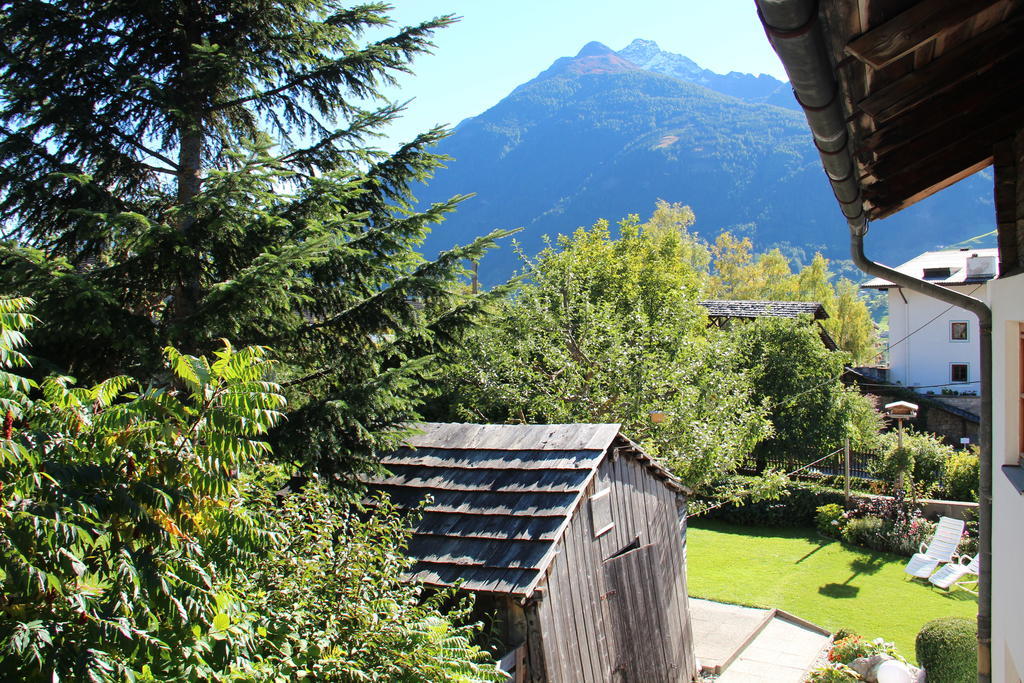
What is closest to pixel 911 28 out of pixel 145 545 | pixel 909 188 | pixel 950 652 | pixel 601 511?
pixel 909 188

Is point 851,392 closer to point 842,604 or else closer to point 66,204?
point 842,604

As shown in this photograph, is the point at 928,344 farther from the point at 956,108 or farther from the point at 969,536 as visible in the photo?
the point at 956,108

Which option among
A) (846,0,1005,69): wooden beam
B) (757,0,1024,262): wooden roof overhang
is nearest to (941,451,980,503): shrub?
(757,0,1024,262): wooden roof overhang

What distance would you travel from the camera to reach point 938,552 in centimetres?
1641

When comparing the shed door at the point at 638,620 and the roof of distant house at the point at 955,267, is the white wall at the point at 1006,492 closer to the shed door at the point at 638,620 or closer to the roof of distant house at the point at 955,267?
the shed door at the point at 638,620

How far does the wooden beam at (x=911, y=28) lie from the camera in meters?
2.11

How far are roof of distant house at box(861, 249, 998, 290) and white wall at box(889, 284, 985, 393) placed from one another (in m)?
1.67

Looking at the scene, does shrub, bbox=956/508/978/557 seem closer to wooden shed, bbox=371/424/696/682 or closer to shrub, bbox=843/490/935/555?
shrub, bbox=843/490/935/555

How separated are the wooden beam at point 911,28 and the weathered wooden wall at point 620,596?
19.3 feet

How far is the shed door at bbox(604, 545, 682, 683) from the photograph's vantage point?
8.64 metres

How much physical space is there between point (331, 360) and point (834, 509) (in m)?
18.0

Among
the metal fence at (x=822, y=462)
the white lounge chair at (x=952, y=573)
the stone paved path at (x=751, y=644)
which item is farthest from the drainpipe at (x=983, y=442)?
the metal fence at (x=822, y=462)

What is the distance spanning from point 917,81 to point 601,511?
21.2 feet

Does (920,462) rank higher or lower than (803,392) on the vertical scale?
lower
